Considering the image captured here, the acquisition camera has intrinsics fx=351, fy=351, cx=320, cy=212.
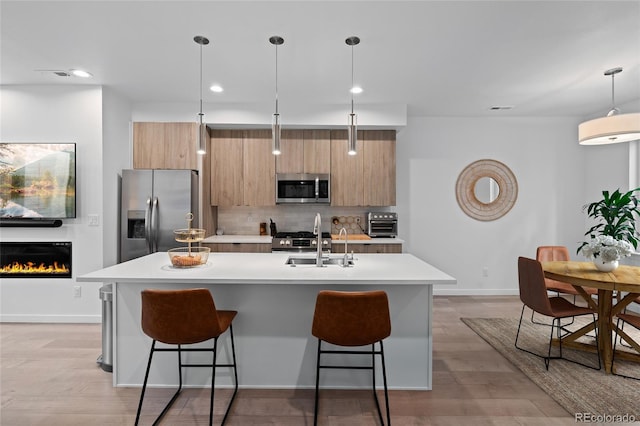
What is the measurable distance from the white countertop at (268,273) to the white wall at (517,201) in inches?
105

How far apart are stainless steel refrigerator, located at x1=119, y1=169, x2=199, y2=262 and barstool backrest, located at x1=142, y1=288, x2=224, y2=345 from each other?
226cm

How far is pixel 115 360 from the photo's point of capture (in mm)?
2512

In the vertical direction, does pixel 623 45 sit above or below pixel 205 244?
above

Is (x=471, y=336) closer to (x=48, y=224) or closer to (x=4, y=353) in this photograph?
(x=4, y=353)

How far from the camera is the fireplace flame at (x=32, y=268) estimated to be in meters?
3.94

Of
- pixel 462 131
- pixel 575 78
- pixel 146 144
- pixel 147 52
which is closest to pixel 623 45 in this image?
pixel 575 78

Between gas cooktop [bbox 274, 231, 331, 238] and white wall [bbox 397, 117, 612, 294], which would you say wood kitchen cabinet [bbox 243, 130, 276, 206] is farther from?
white wall [bbox 397, 117, 612, 294]

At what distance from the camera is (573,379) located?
104 inches

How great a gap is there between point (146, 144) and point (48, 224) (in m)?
1.42

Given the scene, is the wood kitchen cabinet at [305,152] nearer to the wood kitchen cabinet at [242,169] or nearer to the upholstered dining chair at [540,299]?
the wood kitchen cabinet at [242,169]

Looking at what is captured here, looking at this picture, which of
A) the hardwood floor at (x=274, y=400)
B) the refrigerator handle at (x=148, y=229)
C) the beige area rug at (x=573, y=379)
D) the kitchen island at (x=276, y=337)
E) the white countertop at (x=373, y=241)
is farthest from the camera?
the white countertop at (x=373, y=241)

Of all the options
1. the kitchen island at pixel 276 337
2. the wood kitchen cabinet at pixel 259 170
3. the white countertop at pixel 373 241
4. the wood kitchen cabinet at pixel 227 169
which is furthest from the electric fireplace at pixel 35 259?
the white countertop at pixel 373 241

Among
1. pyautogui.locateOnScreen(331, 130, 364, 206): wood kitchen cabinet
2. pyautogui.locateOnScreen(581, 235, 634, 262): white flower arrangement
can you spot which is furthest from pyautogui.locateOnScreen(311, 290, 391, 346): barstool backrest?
pyautogui.locateOnScreen(331, 130, 364, 206): wood kitchen cabinet

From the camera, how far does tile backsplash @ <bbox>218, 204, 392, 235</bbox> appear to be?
5.15 m
